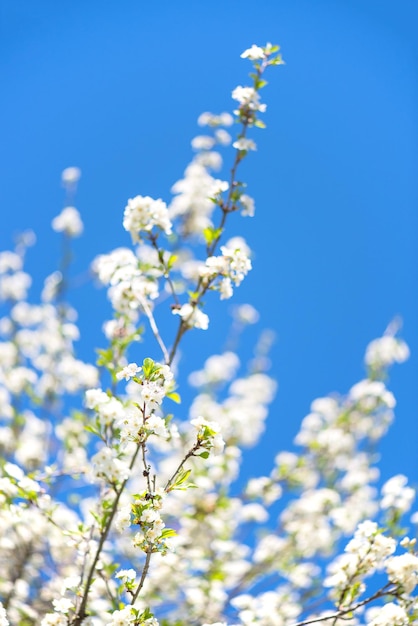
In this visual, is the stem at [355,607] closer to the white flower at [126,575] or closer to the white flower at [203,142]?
the white flower at [126,575]

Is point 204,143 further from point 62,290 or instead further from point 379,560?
point 379,560

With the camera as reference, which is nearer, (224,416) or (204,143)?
(204,143)

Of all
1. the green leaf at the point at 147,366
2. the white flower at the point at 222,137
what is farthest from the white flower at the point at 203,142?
the green leaf at the point at 147,366

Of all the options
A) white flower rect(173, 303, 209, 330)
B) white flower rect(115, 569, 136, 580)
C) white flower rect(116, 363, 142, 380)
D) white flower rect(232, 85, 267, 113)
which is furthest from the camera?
white flower rect(232, 85, 267, 113)

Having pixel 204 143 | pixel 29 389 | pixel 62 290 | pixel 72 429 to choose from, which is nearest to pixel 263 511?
pixel 72 429

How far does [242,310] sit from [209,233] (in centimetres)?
483

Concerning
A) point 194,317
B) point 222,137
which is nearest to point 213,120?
point 222,137

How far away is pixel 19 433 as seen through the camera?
20.6 ft

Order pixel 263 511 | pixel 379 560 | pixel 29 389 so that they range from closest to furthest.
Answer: pixel 379 560
pixel 29 389
pixel 263 511

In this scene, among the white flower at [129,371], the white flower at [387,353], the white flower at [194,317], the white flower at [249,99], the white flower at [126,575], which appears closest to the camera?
the white flower at [129,371]

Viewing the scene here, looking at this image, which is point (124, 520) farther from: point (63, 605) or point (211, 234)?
point (211, 234)

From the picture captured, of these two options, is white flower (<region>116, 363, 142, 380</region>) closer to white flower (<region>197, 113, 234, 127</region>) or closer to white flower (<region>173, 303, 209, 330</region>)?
white flower (<region>173, 303, 209, 330</region>)

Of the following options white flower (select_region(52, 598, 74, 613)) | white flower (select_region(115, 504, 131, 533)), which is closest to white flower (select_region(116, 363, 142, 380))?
white flower (select_region(115, 504, 131, 533))

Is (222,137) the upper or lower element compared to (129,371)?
upper
